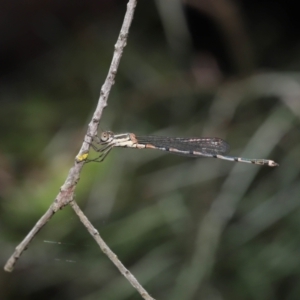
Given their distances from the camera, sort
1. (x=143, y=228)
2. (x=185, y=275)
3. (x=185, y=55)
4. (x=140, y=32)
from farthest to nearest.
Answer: (x=140, y=32) < (x=185, y=55) < (x=143, y=228) < (x=185, y=275)

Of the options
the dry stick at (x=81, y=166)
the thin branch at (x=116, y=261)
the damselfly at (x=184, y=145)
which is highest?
the damselfly at (x=184, y=145)

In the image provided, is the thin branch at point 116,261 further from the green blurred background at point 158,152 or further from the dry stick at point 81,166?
the green blurred background at point 158,152

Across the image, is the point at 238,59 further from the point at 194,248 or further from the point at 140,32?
the point at 194,248

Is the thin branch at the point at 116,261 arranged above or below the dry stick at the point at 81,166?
below

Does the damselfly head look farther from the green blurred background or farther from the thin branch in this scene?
the thin branch

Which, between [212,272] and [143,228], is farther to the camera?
[143,228]

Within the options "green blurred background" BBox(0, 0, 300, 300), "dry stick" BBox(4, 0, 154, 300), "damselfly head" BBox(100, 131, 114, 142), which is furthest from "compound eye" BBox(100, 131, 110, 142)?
"dry stick" BBox(4, 0, 154, 300)

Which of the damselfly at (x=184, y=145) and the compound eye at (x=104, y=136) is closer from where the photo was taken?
the compound eye at (x=104, y=136)

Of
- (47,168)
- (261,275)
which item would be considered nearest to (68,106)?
(47,168)


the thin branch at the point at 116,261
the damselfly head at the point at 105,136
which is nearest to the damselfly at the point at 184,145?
the damselfly head at the point at 105,136
